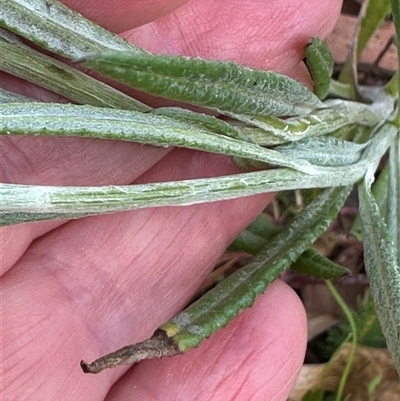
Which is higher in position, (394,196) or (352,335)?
(394,196)

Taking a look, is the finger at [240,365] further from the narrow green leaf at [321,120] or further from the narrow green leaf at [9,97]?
the narrow green leaf at [9,97]

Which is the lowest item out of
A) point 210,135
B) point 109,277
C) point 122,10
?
point 109,277

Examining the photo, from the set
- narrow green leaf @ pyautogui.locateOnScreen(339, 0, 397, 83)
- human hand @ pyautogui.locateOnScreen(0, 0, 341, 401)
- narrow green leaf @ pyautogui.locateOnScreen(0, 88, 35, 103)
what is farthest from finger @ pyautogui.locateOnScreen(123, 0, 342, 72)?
narrow green leaf @ pyautogui.locateOnScreen(0, 88, 35, 103)

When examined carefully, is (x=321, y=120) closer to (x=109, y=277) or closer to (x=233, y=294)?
(x=233, y=294)

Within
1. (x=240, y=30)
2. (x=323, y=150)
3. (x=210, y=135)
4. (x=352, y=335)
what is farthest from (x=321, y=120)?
Result: (x=352, y=335)

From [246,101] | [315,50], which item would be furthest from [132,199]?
[315,50]

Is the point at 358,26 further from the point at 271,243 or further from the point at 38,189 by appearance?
the point at 38,189

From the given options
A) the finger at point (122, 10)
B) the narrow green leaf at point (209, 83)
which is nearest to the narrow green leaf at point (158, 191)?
the narrow green leaf at point (209, 83)
